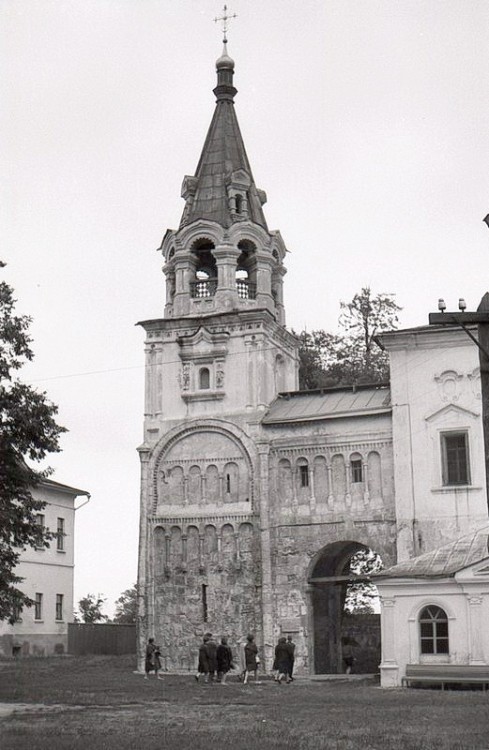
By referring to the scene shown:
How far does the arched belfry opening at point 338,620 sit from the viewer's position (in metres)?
35.2

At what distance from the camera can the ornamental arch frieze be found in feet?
119

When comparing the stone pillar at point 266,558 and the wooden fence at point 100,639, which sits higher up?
the stone pillar at point 266,558

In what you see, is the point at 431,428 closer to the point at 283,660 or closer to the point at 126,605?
the point at 283,660

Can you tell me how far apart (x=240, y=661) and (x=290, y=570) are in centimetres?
338

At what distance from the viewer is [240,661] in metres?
34.4

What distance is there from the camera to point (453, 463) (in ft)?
110

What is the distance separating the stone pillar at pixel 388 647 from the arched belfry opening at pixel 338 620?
5.55ft

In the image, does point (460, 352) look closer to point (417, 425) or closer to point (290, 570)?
point (417, 425)

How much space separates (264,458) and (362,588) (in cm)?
1180

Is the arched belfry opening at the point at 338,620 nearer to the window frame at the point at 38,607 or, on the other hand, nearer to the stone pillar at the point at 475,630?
the stone pillar at the point at 475,630

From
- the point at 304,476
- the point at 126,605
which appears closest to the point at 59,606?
the point at 304,476

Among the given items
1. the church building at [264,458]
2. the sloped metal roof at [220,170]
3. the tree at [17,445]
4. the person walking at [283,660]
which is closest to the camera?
the tree at [17,445]

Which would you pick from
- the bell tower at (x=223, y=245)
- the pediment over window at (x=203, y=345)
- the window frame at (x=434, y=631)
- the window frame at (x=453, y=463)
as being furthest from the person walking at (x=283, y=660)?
the bell tower at (x=223, y=245)

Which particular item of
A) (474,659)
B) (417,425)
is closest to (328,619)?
(417,425)
